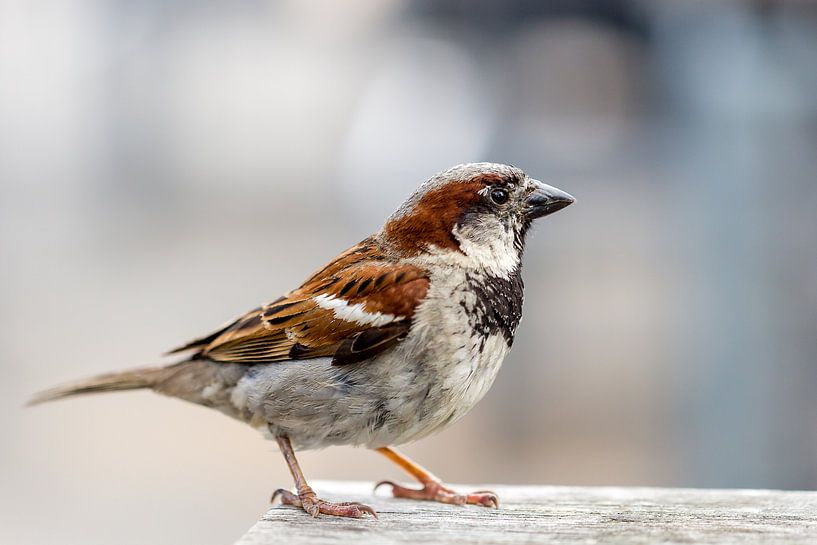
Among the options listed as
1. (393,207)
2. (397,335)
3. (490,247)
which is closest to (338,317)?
(397,335)

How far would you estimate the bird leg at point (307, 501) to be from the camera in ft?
8.13

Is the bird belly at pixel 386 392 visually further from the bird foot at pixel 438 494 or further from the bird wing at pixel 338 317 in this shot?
the bird foot at pixel 438 494

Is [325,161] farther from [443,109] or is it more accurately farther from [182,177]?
[443,109]

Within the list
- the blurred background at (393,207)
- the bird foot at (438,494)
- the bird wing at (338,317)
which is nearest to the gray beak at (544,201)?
the bird wing at (338,317)

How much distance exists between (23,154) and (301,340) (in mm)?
9327

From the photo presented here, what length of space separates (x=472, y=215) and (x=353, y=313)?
383 mm

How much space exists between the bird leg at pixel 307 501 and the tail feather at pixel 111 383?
0.50 meters

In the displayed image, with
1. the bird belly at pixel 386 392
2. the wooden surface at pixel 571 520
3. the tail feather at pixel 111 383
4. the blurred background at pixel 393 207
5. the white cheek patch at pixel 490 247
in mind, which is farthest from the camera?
the blurred background at pixel 393 207

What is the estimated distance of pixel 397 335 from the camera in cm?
249

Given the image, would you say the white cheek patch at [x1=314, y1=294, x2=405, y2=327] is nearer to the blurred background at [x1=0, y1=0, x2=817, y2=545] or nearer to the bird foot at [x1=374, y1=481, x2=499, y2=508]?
the bird foot at [x1=374, y1=481, x2=499, y2=508]

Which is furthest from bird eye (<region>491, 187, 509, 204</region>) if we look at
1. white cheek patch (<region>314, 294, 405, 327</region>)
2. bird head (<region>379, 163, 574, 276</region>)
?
white cheek patch (<region>314, 294, 405, 327</region>)

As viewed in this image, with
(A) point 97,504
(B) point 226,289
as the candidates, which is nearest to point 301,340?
(A) point 97,504

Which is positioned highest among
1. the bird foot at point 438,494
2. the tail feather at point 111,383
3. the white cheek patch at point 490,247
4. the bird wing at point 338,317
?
the white cheek patch at point 490,247

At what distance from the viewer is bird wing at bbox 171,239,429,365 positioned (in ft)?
8.24
